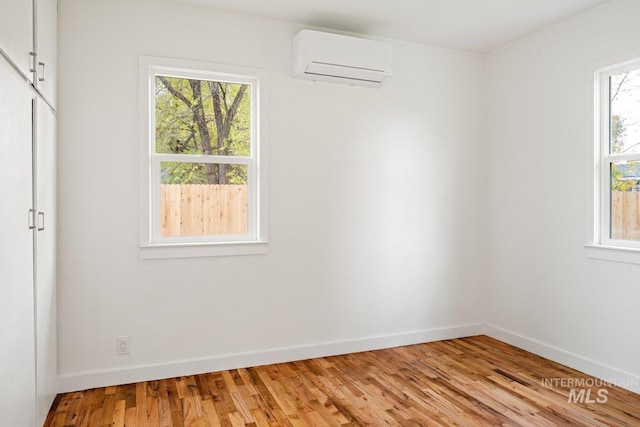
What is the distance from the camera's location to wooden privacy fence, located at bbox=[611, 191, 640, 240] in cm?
310

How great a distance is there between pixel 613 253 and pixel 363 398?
6.63 feet

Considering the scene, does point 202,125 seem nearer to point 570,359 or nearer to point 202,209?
point 202,209

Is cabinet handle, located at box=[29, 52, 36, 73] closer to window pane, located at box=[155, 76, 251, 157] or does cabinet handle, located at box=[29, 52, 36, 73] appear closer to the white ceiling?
window pane, located at box=[155, 76, 251, 157]

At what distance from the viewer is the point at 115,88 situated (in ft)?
10.0

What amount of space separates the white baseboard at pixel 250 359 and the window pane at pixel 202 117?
1.56m

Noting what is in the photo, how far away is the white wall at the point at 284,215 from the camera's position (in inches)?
118

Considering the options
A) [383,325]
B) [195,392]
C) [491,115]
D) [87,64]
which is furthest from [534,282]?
[87,64]

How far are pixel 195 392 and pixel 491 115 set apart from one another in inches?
137

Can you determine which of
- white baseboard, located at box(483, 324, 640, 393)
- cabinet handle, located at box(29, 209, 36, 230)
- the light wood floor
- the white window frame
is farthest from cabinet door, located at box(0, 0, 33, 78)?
white baseboard, located at box(483, 324, 640, 393)

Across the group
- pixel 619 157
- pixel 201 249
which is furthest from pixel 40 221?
pixel 619 157

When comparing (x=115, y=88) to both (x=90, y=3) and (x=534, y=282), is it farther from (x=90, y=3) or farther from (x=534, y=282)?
(x=534, y=282)

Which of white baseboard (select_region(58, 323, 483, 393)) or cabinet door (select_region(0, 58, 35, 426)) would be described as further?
white baseboard (select_region(58, 323, 483, 393))

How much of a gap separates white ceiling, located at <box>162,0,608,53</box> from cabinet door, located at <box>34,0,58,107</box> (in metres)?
0.85

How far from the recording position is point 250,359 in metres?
3.41
